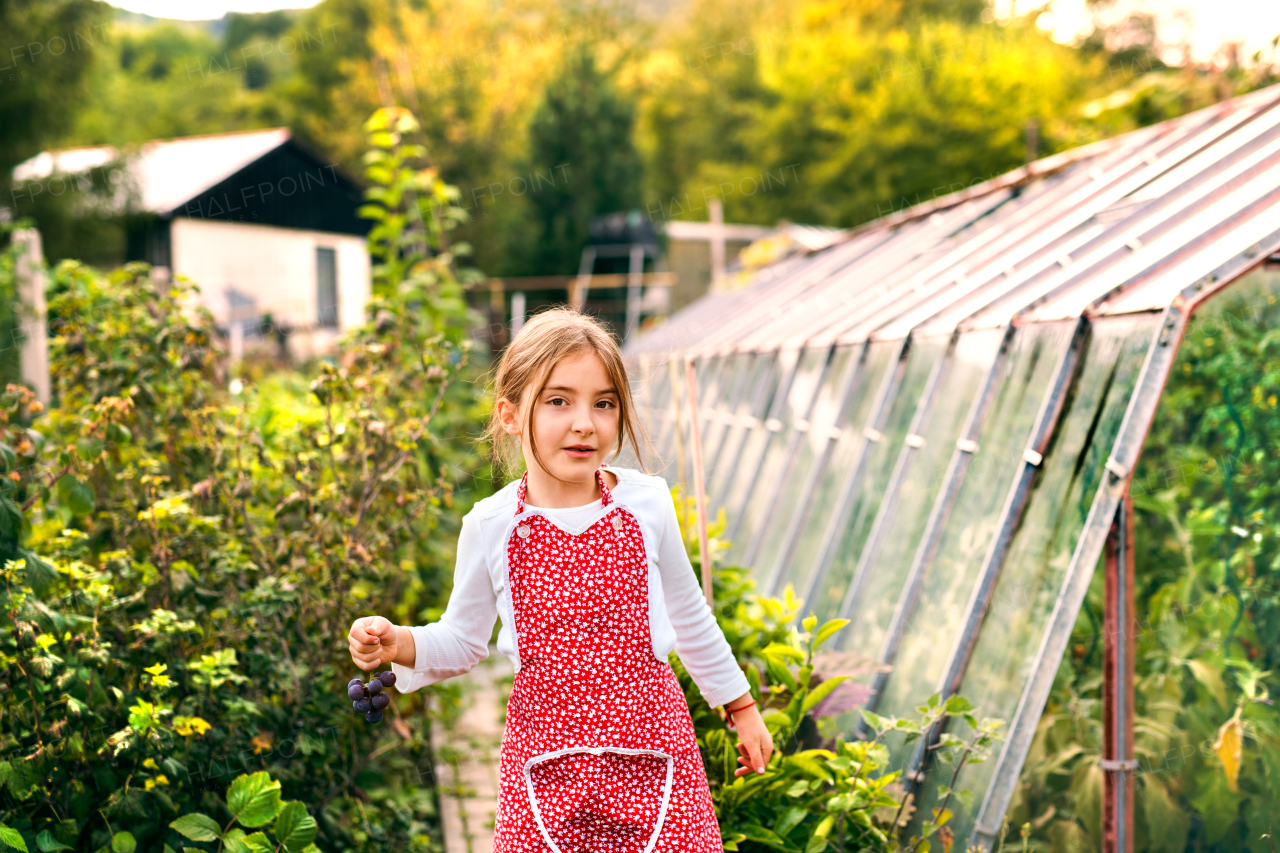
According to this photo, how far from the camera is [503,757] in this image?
205 centimetres

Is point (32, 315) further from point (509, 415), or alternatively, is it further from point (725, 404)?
point (509, 415)

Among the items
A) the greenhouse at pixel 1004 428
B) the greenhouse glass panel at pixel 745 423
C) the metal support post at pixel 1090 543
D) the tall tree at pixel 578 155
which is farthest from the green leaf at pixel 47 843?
the tall tree at pixel 578 155

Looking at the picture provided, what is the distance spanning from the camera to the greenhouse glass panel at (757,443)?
6.42m

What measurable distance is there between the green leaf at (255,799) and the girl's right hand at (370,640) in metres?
0.84

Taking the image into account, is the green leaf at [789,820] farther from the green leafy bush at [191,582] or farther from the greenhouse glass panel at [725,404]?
the greenhouse glass panel at [725,404]

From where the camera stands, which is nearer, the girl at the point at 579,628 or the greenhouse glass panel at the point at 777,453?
the girl at the point at 579,628

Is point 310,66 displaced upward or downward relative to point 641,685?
upward

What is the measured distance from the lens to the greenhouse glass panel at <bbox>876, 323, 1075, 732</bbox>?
11.1 feet

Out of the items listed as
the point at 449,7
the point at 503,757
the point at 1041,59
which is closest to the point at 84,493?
the point at 503,757

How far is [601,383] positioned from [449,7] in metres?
41.8

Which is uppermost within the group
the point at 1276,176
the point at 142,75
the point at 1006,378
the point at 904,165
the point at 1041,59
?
the point at 142,75

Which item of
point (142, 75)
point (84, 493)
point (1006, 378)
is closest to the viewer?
point (84, 493)

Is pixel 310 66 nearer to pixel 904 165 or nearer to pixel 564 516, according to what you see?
pixel 904 165

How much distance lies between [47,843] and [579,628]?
5.23ft
